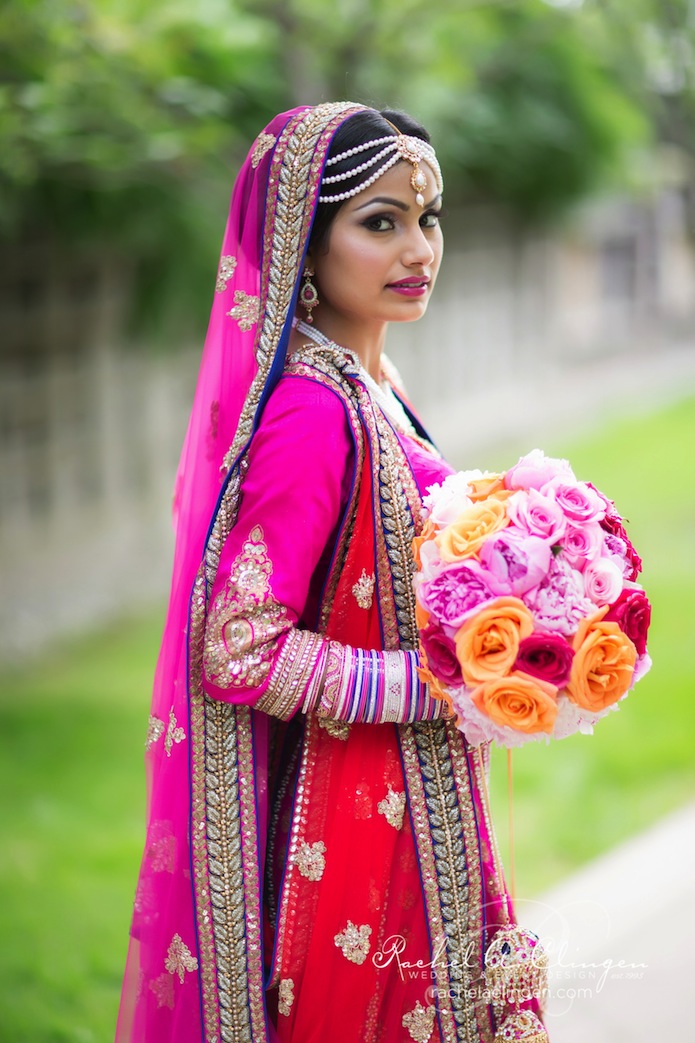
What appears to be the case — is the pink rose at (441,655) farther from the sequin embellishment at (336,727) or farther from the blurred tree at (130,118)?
the blurred tree at (130,118)

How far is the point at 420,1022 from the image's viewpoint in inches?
64.2

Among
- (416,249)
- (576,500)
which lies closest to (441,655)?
(576,500)

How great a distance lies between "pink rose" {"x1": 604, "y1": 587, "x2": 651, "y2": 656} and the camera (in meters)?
1.44

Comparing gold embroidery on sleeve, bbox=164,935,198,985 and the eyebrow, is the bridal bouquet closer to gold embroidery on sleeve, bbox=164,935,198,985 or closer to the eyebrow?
the eyebrow

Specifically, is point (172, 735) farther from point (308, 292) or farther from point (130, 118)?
point (130, 118)

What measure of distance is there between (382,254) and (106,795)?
330 centimetres

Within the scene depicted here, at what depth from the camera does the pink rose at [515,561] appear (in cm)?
140

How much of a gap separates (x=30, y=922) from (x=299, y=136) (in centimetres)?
278

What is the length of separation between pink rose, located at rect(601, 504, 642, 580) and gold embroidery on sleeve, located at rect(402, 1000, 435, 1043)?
2.33ft

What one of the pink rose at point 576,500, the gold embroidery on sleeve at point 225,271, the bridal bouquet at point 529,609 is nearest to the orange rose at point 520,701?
the bridal bouquet at point 529,609

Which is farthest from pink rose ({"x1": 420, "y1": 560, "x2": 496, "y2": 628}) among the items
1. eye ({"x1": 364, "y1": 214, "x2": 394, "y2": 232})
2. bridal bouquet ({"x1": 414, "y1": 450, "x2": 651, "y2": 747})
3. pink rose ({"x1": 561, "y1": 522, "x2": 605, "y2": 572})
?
eye ({"x1": 364, "y1": 214, "x2": 394, "y2": 232})

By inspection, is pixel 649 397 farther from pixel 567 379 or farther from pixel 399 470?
pixel 399 470

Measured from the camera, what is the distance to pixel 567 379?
473 inches

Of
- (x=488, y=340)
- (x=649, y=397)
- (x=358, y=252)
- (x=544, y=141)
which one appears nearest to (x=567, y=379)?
(x=649, y=397)
